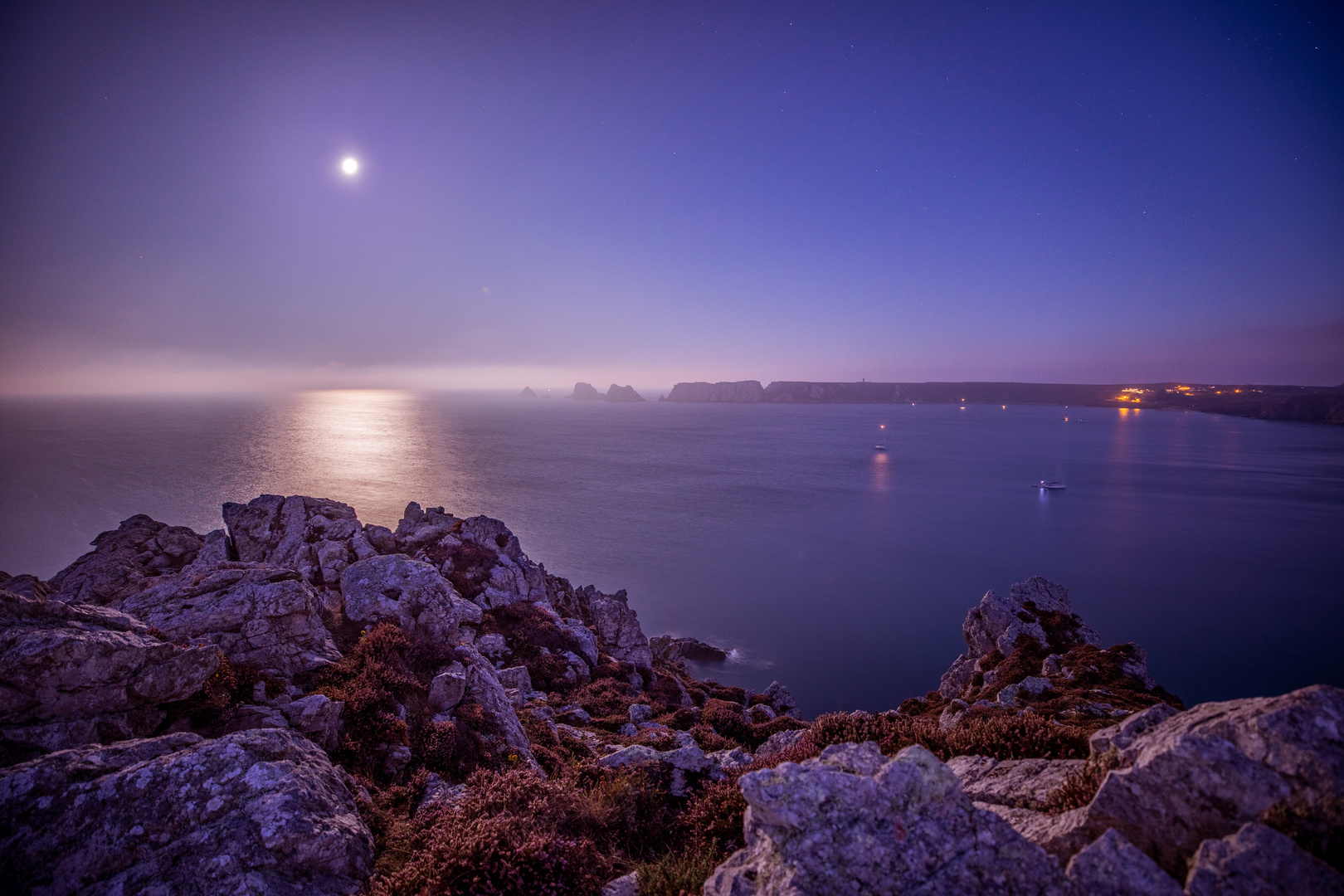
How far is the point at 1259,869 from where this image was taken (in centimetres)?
388

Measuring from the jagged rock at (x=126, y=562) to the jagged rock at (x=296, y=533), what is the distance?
229 cm

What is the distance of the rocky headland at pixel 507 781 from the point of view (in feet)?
14.5

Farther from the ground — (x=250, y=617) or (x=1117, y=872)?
(x=1117, y=872)

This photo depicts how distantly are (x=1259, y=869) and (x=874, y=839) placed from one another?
2.76 metres

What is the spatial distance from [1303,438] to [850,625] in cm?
21621

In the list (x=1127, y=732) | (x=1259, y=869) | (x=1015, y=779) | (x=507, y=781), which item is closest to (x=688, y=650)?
(x=507, y=781)

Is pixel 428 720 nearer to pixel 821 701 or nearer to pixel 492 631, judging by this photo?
pixel 492 631

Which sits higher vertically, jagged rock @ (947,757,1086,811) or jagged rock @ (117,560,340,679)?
jagged rock @ (947,757,1086,811)

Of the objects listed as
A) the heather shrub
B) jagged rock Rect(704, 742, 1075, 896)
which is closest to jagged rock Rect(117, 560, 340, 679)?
the heather shrub

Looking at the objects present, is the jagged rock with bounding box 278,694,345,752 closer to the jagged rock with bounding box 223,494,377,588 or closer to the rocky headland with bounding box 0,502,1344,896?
the rocky headland with bounding box 0,502,1344,896

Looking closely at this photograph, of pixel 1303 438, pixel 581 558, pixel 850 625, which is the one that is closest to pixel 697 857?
pixel 850 625

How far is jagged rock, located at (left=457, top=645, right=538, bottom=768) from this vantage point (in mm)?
12086

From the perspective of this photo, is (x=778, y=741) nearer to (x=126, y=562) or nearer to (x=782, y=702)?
(x=782, y=702)

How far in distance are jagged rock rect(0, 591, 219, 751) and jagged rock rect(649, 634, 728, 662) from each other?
31196 millimetres
